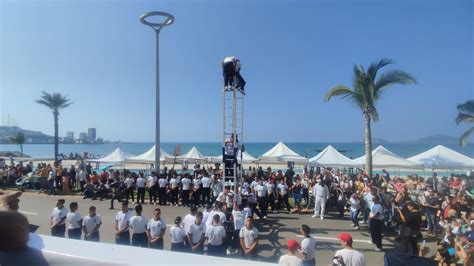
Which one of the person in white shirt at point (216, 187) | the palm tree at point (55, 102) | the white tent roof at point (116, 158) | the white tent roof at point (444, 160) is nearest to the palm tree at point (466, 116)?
the white tent roof at point (444, 160)

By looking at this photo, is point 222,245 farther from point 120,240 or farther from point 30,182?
point 30,182

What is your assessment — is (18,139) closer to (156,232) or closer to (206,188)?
(206,188)

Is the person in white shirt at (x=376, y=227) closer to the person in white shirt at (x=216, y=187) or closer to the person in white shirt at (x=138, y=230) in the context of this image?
the person in white shirt at (x=138, y=230)

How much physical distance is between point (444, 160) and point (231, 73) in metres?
14.5

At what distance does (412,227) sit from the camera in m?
8.61

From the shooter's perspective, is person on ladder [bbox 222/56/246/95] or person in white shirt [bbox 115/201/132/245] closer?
person in white shirt [bbox 115/201/132/245]

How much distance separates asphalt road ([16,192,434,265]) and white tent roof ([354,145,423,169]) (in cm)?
686

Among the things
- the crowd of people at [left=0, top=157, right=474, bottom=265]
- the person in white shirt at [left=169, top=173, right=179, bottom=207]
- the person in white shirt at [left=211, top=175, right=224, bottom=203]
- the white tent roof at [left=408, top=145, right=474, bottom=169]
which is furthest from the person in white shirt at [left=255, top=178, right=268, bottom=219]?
the white tent roof at [left=408, top=145, right=474, bottom=169]

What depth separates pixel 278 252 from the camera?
29.5 ft

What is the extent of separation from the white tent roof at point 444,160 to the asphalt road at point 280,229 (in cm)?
799

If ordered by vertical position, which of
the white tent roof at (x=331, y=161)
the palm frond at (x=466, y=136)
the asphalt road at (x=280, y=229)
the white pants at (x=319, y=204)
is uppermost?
the palm frond at (x=466, y=136)

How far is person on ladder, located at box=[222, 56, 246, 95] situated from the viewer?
11688 millimetres

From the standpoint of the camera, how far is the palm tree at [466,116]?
20.6m

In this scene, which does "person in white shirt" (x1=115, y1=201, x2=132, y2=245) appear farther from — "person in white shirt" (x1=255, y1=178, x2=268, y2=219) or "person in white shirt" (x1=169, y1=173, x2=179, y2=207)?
"person in white shirt" (x1=169, y1=173, x2=179, y2=207)
